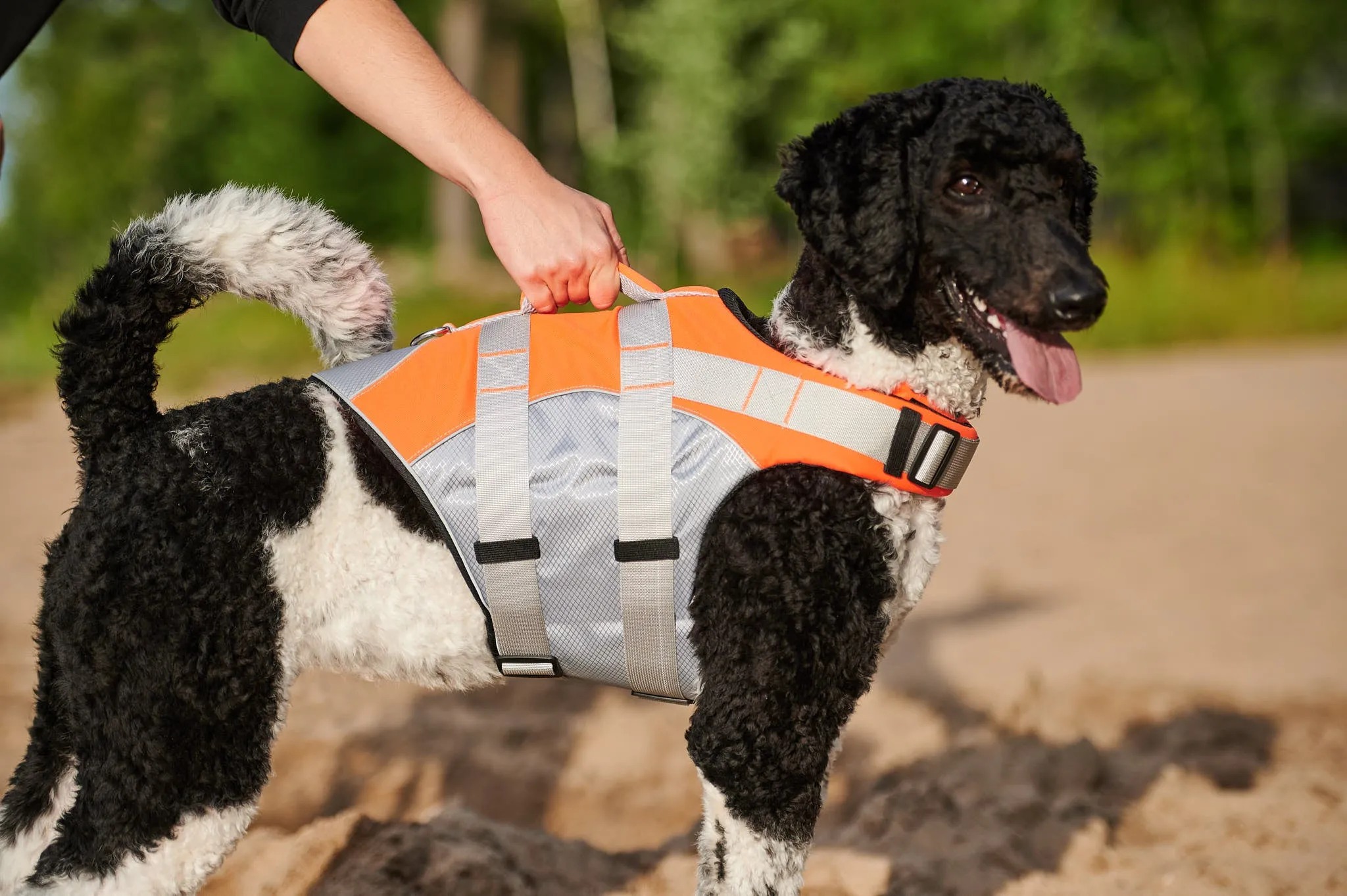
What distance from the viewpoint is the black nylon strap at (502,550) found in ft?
7.38

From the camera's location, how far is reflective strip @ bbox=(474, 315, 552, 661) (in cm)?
225

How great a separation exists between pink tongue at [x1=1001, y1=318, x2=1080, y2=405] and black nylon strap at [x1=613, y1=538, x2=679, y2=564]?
0.75 m

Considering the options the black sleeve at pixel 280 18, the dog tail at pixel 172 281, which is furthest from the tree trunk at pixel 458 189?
the dog tail at pixel 172 281

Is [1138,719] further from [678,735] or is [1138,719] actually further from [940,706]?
[678,735]

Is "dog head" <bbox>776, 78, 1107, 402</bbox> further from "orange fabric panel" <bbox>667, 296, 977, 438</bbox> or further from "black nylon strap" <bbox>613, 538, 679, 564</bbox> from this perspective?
"black nylon strap" <bbox>613, 538, 679, 564</bbox>

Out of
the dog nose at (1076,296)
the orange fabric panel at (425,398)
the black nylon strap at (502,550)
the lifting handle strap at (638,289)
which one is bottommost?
the black nylon strap at (502,550)

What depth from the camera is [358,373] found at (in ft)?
7.73

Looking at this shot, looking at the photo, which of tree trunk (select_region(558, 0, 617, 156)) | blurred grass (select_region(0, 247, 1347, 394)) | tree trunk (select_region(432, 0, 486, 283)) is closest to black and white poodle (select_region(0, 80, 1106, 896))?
blurred grass (select_region(0, 247, 1347, 394))

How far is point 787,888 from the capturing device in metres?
2.25

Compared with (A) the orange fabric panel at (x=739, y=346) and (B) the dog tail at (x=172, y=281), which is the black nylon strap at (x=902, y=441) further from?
(B) the dog tail at (x=172, y=281)

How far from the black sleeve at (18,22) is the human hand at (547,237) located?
0.91m

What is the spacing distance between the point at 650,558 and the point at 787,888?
72cm

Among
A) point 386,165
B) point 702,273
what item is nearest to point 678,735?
point 702,273

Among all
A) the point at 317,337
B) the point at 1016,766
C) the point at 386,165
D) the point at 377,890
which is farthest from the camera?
the point at 386,165
